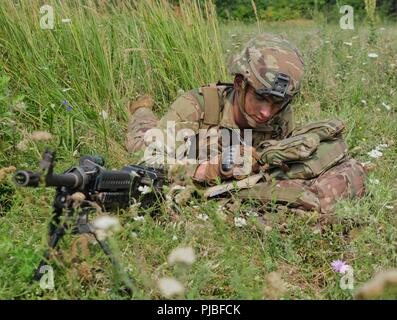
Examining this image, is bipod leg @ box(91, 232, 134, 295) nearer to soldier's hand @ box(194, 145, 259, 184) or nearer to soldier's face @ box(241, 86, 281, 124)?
soldier's hand @ box(194, 145, 259, 184)

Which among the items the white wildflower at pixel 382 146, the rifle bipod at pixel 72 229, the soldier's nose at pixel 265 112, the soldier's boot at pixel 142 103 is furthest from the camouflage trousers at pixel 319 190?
the soldier's boot at pixel 142 103

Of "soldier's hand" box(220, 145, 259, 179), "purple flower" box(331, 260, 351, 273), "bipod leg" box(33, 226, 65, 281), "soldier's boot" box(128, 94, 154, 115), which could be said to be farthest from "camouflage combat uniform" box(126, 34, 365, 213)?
"bipod leg" box(33, 226, 65, 281)

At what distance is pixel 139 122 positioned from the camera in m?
4.03

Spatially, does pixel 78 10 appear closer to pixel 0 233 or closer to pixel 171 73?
pixel 171 73

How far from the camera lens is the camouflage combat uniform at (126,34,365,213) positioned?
3.16m

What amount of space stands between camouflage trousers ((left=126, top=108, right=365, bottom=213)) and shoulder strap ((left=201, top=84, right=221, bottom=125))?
644 millimetres

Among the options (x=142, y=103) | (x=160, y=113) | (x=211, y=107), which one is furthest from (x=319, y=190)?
(x=160, y=113)

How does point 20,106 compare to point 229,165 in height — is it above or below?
above

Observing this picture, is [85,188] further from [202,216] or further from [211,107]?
[211,107]

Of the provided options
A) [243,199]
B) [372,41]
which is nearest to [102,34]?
[243,199]

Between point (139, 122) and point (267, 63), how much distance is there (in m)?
1.06

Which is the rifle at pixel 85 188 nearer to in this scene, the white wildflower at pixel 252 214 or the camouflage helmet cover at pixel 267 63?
the white wildflower at pixel 252 214

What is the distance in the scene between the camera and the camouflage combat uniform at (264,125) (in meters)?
3.16
